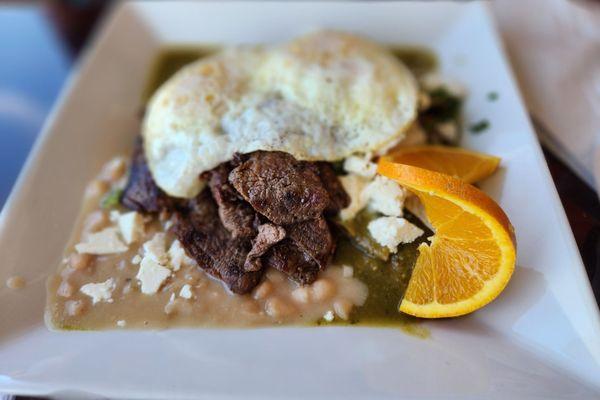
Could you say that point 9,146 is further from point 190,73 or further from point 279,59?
point 279,59

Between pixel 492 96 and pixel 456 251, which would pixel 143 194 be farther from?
pixel 492 96

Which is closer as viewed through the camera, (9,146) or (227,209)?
(227,209)

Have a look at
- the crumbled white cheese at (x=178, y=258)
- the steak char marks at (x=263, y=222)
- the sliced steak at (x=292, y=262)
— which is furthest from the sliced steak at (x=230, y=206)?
the crumbled white cheese at (x=178, y=258)

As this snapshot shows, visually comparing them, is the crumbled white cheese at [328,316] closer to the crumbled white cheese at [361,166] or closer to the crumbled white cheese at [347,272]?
the crumbled white cheese at [347,272]

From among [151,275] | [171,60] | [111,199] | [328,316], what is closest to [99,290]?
[151,275]

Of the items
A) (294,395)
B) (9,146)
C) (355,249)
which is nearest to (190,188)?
(355,249)

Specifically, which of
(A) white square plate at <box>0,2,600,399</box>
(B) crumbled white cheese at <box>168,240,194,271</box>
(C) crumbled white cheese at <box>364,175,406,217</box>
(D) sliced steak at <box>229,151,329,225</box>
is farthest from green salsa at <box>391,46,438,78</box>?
(B) crumbled white cheese at <box>168,240,194,271</box>
